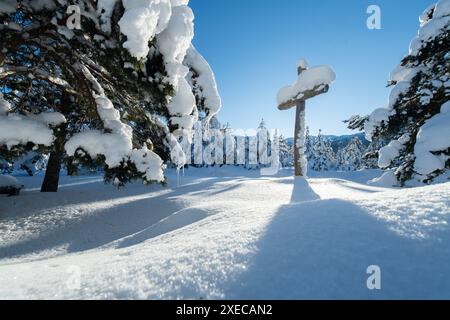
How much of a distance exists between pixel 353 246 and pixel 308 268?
0.35m

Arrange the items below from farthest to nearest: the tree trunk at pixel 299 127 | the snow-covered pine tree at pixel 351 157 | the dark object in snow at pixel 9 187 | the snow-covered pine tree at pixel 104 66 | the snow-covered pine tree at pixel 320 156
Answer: the snow-covered pine tree at pixel 351 157
the snow-covered pine tree at pixel 320 156
the tree trunk at pixel 299 127
the dark object in snow at pixel 9 187
the snow-covered pine tree at pixel 104 66

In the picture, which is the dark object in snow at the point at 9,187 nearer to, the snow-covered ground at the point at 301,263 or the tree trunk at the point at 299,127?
the snow-covered ground at the point at 301,263

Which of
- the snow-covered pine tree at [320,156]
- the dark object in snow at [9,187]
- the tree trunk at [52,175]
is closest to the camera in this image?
the dark object in snow at [9,187]

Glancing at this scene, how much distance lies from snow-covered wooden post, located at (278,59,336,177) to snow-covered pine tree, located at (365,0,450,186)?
2.71 m

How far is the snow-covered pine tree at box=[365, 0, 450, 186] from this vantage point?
16.5 feet

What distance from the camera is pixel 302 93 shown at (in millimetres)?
9828

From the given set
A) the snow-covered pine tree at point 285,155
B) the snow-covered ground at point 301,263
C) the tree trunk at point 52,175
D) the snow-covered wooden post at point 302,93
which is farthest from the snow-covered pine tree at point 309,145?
the snow-covered ground at point 301,263

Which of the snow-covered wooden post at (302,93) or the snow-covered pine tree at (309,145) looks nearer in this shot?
the snow-covered wooden post at (302,93)

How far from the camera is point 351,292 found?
119 centimetres

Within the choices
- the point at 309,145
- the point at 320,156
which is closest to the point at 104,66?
the point at 320,156

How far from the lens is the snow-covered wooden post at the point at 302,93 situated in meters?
9.49

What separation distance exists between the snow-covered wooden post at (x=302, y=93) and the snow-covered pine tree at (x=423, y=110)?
2.71 metres
